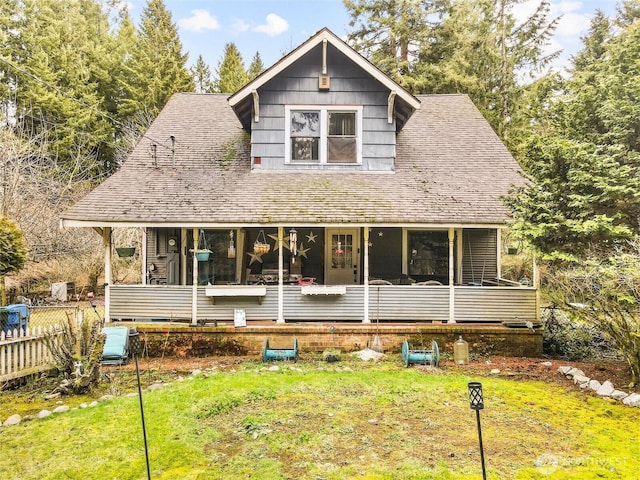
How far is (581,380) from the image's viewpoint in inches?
307

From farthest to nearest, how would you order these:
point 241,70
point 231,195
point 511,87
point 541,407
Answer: point 241,70
point 511,87
point 231,195
point 541,407

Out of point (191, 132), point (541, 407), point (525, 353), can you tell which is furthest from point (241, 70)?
point (541, 407)

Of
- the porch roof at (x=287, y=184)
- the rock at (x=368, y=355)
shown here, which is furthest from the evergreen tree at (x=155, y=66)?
the rock at (x=368, y=355)

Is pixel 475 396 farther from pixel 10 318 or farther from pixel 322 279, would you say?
pixel 10 318

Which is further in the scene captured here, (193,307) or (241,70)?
(241,70)

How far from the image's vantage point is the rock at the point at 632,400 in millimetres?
6697

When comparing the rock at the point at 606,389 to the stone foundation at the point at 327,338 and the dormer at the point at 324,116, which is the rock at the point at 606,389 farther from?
the dormer at the point at 324,116

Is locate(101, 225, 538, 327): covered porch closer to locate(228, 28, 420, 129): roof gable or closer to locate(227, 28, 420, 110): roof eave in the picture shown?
locate(228, 28, 420, 129): roof gable

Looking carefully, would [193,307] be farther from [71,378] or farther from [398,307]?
[398,307]

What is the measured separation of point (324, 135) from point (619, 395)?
8819mm

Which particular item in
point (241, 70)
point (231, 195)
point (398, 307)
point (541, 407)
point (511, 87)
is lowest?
point (541, 407)

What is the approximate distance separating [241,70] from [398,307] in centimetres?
3261

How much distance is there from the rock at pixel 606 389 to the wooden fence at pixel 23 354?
10041 millimetres

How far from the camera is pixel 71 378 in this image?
744 cm
